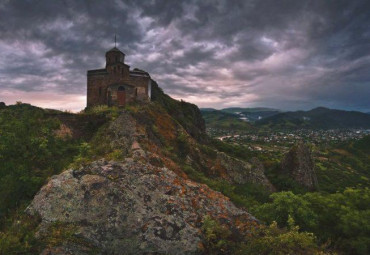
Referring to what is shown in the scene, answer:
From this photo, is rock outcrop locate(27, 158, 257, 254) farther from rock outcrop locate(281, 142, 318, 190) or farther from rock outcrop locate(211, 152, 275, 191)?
rock outcrop locate(281, 142, 318, 190)

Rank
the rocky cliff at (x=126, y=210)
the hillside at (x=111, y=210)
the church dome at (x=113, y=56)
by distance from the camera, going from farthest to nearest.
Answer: the church dome at (x=113, y=56) → the rocky cliff at (x=126, y=210) → the hillside at (x=111, y=210)

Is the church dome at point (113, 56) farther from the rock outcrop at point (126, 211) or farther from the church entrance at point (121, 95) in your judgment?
the rock outcrop at point (126, 211)

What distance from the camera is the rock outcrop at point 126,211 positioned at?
796 centimetres

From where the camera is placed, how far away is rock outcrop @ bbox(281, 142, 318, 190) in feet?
120

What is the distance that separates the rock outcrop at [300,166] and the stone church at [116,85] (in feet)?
89.1

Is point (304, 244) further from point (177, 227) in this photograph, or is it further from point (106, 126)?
point (106, 126)

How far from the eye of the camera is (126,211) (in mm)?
9023

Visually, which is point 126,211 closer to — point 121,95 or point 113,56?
point 121,95

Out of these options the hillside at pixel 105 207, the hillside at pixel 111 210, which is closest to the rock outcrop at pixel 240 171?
the hillside at pixel 111 210

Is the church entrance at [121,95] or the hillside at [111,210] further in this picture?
the church entrance at [121,95]

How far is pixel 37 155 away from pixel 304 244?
1437cm

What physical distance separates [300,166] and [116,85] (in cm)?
3364

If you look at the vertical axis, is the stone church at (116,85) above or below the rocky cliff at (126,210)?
above

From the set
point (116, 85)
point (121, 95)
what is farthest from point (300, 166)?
point (116, 85)
